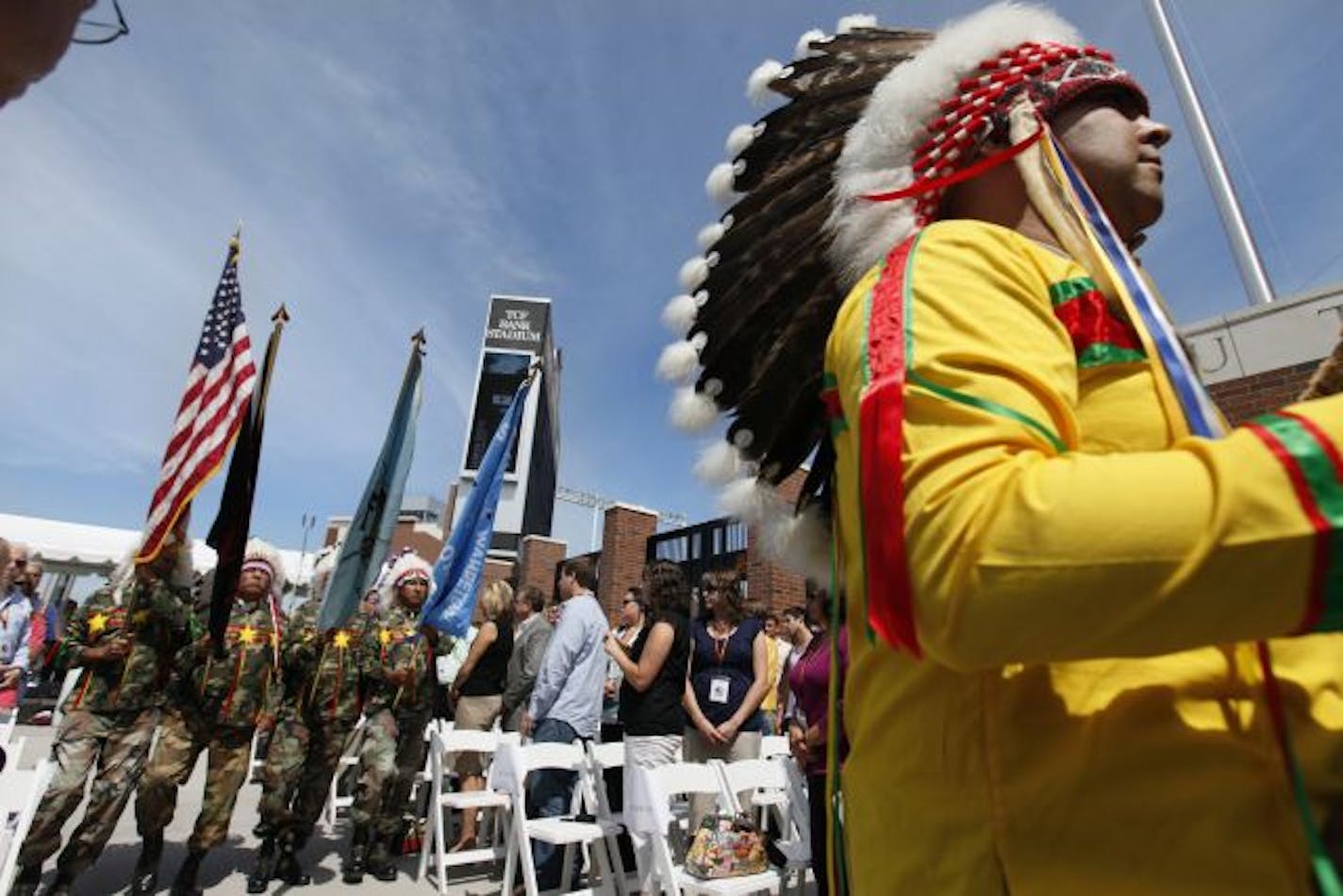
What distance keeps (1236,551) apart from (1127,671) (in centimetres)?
23

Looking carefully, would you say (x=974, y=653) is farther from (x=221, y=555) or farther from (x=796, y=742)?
(x=221, y=555)

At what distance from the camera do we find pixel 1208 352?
6773 mm

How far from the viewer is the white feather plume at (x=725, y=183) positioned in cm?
172

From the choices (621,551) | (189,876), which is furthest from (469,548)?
(621,551)

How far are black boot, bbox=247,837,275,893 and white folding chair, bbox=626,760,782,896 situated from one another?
118 inches

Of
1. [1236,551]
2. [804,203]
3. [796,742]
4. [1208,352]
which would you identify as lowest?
[796,742]

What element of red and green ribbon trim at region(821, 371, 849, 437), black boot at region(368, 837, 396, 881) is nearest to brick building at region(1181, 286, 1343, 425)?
red and green ribbon trim at region(821, 371, 849, 437)

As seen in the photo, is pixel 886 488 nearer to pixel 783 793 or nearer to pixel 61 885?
pixel 783 793

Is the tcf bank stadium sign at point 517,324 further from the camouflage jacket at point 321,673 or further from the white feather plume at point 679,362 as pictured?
the white feather plume at point 679,362

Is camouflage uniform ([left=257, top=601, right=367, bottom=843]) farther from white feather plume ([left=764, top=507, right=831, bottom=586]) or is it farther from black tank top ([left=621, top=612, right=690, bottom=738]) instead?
white feather plume ([left=764, top=507, right=831, bottom=586])

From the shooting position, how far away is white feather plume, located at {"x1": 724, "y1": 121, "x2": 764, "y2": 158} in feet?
5.71

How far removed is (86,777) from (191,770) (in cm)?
59

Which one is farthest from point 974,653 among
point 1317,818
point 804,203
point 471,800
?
point 471,800

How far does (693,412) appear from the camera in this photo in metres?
1.61
